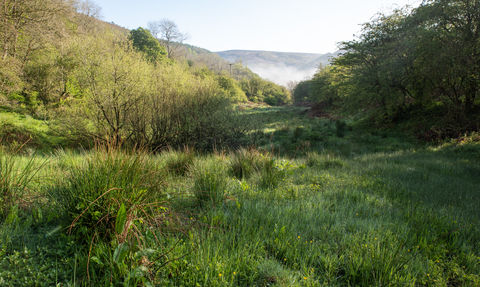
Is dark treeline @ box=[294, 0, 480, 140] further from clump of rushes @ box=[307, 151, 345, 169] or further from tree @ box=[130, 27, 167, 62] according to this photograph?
tree @ box=[130, 27, 167, 62]

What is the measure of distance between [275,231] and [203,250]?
900 mm

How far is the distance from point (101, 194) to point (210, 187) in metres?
1.65

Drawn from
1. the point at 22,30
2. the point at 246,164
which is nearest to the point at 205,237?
the point at 246,164

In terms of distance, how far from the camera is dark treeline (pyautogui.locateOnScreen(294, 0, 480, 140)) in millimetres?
12289

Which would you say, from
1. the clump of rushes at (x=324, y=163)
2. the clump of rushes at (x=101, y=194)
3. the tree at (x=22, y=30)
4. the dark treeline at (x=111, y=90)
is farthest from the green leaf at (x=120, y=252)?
the tree at (x=22, y=30)

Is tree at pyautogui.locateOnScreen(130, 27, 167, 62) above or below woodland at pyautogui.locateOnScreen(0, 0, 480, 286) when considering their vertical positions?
above

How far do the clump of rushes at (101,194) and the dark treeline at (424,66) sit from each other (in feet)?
53.3

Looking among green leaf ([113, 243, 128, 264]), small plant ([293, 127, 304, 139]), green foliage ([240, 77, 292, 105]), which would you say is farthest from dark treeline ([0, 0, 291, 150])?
green foliage ([240, 77, 292, 105])

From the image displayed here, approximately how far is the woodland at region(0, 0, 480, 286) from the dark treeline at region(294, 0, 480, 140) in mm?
127

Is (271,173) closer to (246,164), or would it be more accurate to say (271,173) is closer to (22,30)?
(246,164)

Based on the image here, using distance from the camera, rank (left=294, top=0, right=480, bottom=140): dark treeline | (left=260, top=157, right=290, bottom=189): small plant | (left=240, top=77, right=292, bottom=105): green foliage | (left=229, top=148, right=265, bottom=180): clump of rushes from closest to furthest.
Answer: (left=260, top=157, right=290, bottom=189): small plant → (left=229, top=148, right=265, bottom=180): clump of rushes → (left=294, top=0, right=480, bottom=140): dark treeline → (left=240, top=77, right=292, bottom=105): green foliage

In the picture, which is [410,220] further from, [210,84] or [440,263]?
[210,84]

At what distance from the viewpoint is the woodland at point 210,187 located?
1901mm

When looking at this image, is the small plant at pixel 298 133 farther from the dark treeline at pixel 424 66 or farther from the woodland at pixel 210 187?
the dark treeline at pixel 424 66
